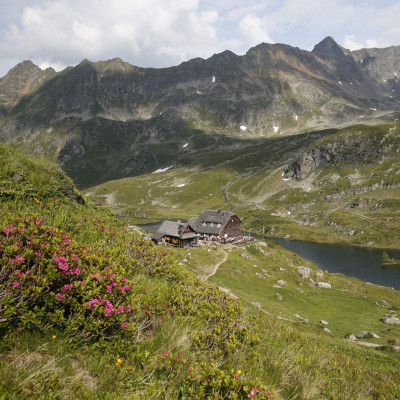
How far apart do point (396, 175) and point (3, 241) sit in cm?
24657

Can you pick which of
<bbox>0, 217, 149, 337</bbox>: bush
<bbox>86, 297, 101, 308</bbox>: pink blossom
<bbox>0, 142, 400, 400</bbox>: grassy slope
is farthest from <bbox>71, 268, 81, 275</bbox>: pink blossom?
<bbox>0, 142, 400, 400</bbox>: grassy slope

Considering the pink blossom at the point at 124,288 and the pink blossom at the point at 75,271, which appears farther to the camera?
the pink blossom at the point at 124,288

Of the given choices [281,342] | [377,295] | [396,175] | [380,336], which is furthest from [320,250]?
[281,342]

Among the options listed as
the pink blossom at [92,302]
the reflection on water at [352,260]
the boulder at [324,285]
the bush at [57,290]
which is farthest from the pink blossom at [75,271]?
the reflection on water at [352,260]

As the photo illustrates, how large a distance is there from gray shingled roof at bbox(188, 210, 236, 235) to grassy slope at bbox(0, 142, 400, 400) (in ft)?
297

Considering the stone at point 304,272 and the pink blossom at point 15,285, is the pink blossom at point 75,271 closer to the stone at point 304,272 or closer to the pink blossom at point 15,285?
the pink blossom at point 15,285

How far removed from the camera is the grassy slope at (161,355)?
13.8 feet

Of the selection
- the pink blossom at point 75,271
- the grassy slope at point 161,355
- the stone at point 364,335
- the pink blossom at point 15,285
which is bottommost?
the stone at point 364,335

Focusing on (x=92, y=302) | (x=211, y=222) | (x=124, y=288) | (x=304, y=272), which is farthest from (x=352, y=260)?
(x=92, y=302)

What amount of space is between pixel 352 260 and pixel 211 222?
65.1 m

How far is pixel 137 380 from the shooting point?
4828 mm

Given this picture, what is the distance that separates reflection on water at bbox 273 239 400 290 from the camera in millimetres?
93000

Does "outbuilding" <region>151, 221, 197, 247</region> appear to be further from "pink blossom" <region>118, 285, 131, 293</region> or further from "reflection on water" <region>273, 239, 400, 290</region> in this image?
"pink blossom" <region>118, 285, 131, 293</region>

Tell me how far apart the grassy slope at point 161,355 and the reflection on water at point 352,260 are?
322 feet
